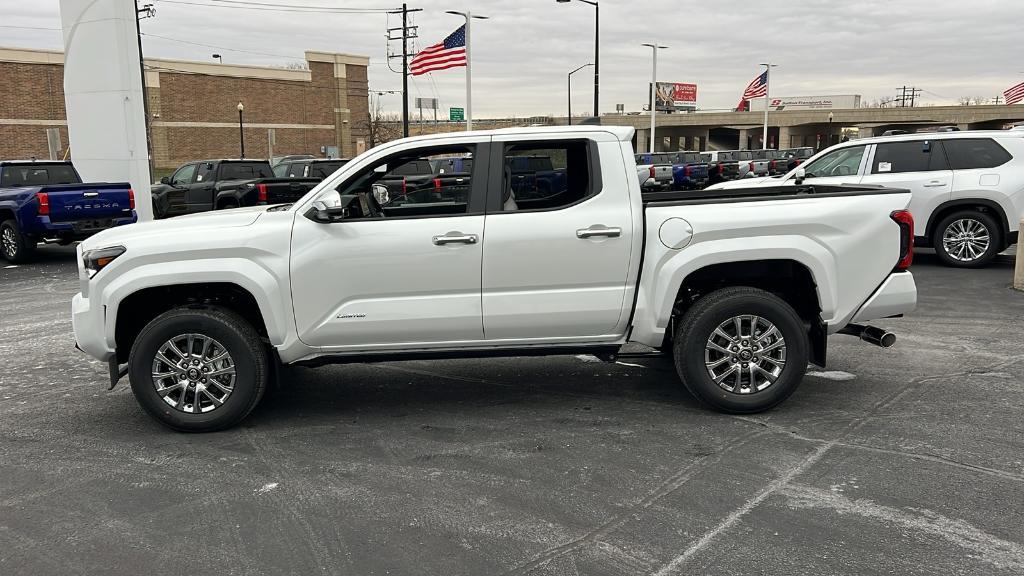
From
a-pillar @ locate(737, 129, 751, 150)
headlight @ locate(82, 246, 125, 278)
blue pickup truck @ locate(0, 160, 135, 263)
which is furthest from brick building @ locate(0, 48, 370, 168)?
headlight @ locate(82, 246, 125, 278)

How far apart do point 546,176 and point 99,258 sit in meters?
3.05

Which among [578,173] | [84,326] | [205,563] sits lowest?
[205,563]

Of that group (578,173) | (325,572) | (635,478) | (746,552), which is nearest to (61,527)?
(325,572)

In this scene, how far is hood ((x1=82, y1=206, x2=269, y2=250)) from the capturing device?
5.26 meters

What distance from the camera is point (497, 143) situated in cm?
545

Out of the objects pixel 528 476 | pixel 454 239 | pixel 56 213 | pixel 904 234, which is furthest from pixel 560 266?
pixel 56 213

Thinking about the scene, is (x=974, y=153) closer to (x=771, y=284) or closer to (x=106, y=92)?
Answer: (x=771, y=284)

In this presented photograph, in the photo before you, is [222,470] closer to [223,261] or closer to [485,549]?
[223,261]

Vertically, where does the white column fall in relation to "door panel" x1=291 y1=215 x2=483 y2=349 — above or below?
above

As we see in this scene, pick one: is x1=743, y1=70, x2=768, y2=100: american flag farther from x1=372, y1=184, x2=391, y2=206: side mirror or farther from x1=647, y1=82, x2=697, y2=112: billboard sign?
x1=647, y1=82, x2=697, y2=112: billboard sign

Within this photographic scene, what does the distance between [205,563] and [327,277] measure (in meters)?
2.05

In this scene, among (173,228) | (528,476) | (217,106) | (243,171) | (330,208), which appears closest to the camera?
(528,476)

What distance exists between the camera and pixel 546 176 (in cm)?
594

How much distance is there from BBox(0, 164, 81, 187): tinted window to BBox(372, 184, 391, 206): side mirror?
40.0 feet
